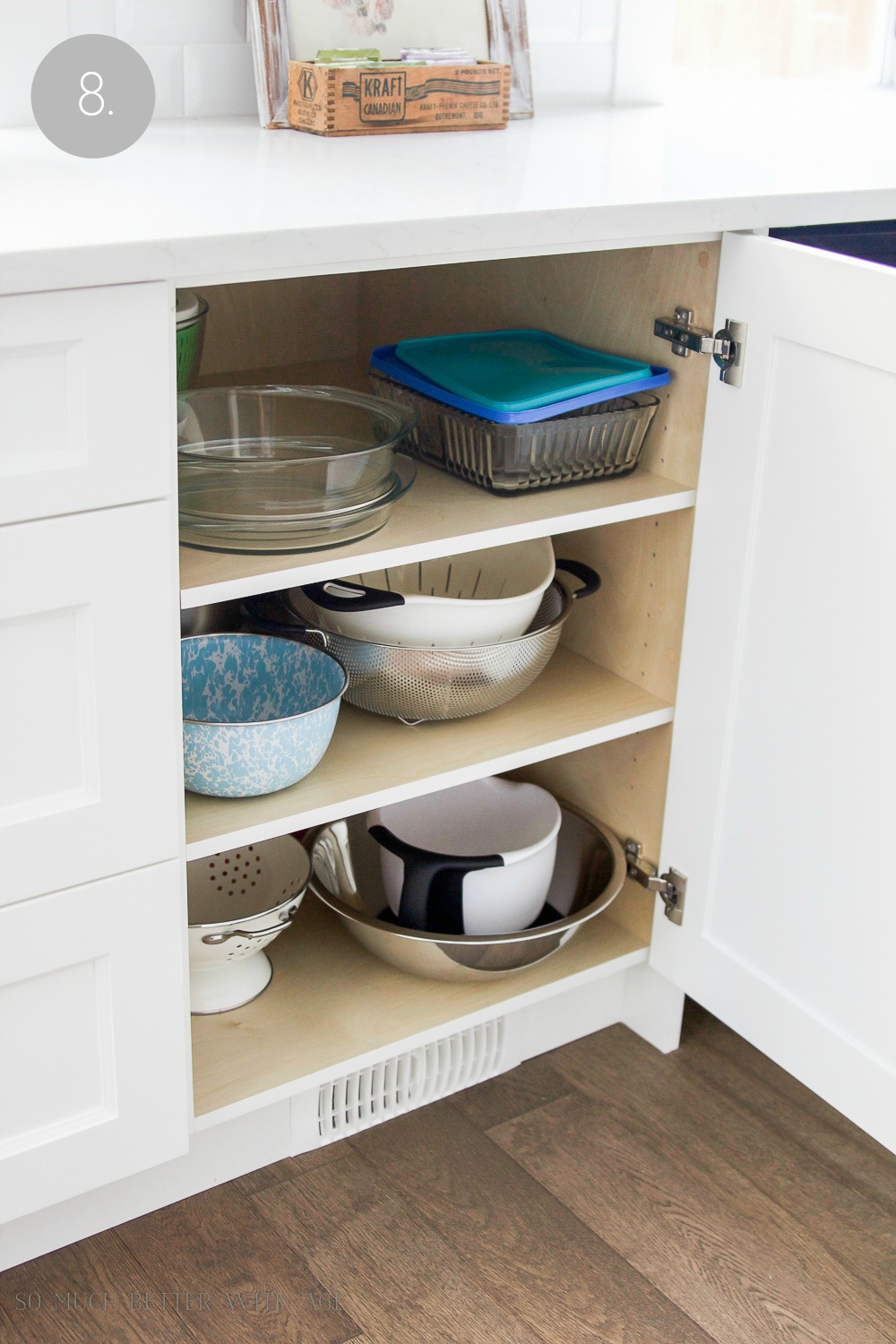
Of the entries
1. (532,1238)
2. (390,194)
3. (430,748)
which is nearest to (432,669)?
(430,748)

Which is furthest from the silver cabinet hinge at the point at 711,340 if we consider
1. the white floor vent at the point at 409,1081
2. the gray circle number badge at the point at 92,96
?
the white floor vent at the point at 409,1081

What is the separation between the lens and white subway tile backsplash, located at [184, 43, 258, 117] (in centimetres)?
154

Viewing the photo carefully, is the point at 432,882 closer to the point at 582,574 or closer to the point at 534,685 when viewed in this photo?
the point at 534,685

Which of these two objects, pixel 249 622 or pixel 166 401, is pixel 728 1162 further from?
pixel 166 401

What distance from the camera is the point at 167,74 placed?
1.53 meters

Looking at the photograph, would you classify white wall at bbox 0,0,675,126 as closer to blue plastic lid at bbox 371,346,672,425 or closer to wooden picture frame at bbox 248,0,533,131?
wooden picture frame at bbox 248,0,533,131

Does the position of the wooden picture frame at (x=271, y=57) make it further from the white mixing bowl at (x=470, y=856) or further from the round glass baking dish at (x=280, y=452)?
the white mixing bowl at (x=470, y=856)

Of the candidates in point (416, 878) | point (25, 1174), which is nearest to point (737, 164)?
point (416, 878)

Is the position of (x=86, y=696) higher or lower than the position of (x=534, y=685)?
higher

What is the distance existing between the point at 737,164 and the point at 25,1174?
1.16 metres

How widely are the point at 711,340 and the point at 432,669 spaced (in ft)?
1.35

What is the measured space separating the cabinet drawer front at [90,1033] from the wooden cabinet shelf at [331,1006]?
0.35 feet

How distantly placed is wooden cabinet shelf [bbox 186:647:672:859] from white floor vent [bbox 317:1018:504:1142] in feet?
1.04

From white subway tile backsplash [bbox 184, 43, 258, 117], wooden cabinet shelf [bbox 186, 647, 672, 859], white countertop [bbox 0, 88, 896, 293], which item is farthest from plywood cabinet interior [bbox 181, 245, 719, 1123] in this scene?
white subway tile backsplash [bbox 184, 43, 258, 117]
